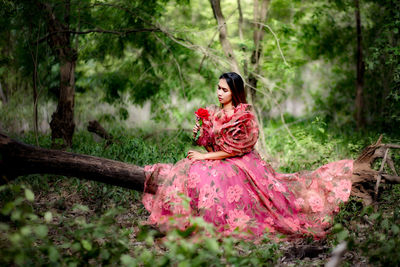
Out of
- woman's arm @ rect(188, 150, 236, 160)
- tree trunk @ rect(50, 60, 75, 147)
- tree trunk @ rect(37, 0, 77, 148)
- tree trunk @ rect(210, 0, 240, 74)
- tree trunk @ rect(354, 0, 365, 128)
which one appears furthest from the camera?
tree trunk @ rect(354, 0, 365, 128)

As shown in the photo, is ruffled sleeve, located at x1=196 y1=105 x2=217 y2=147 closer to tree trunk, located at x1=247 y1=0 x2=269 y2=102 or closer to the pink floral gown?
the pink floral gown

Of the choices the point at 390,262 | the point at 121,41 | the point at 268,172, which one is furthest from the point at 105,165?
the point at 121,41

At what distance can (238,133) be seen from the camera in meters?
3.71

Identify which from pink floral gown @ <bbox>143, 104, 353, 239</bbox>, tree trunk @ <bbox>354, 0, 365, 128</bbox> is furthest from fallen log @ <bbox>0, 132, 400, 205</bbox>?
tree trunk @ <bbox>354, 0, 365, 128</bbox>

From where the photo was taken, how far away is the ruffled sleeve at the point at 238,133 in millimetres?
3660

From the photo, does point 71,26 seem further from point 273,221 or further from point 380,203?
point 380,203

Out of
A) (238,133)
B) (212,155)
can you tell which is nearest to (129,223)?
(212,155)

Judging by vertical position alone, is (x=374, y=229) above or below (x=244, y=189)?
below

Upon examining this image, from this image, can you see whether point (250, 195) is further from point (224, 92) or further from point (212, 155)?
point (224, 92)

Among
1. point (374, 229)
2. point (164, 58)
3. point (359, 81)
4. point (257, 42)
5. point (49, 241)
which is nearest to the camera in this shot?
point (49, 241)

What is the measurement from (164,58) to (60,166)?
423 centimetres

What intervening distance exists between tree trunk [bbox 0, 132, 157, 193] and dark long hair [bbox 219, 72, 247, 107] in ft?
3.83

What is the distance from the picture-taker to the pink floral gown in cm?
344

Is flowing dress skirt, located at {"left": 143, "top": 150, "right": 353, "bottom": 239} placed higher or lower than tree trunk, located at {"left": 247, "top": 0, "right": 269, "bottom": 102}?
lower
